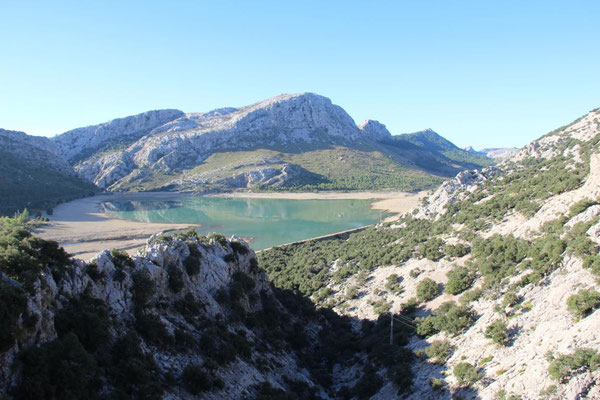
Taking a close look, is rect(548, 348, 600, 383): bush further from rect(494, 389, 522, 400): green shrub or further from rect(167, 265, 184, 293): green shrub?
rect(167, 265, 184, 293): green shrub

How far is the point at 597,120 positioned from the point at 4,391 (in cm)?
7309

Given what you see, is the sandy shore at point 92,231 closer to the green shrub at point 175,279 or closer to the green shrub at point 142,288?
the green shrub at point 175,279

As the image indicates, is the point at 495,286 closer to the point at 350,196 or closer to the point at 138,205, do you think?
the point at 350,196

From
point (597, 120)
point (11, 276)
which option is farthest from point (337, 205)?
point (11, 276)

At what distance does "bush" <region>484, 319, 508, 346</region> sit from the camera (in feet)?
50.9

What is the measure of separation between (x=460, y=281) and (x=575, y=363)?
1202 cm

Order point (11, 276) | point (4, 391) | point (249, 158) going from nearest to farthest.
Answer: point (4, 391)
point (11, 276)
point (249, 158)

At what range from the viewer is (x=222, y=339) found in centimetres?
1731

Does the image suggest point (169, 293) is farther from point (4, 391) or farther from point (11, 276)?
point (4, 391)

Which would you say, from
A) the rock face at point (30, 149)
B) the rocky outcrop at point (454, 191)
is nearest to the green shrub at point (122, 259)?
the rocky outcrop at point (454, 191)

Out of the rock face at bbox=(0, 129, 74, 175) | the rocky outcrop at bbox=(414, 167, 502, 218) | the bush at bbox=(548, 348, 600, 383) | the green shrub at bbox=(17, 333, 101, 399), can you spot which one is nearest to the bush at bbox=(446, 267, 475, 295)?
the bush at bbox=(548, 348, 600, 383)

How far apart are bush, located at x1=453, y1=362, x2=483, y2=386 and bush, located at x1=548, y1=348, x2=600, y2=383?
3.28m

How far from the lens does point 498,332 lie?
15.8 meters

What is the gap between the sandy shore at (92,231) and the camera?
6012 centimetres
